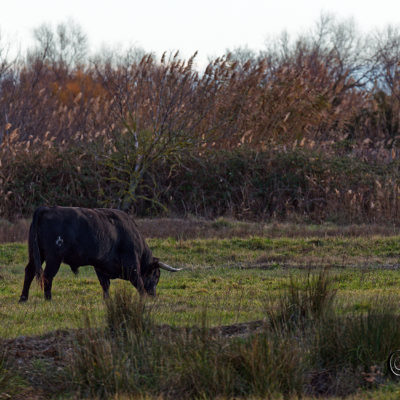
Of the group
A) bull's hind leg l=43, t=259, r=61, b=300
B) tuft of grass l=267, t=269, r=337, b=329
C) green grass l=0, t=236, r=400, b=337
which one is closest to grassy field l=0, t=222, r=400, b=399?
green grass l=0, t=236, r=400, b=337

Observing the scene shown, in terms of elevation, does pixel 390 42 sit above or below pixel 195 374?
above

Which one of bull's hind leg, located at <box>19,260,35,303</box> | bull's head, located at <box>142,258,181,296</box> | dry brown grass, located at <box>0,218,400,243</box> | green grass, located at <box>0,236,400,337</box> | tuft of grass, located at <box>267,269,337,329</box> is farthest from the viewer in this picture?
dry brown grass, located at <box>0,218,400,243</box>

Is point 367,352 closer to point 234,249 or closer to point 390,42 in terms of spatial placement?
point 234,249

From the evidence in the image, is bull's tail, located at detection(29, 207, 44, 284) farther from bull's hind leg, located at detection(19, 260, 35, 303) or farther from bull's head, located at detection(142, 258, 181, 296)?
bull's head, located at detection(142, 258, 181, 296)

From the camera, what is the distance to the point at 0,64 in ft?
72.5

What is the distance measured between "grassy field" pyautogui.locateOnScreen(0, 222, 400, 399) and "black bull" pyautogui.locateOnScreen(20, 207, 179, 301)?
0.37 m

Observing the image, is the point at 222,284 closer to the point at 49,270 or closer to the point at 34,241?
the point at 49,270

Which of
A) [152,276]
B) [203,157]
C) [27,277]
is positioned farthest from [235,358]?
[203,157]

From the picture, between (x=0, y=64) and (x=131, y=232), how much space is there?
13.4 metres

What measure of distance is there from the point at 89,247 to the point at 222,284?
8.94ft

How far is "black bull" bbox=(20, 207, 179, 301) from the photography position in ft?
32.0

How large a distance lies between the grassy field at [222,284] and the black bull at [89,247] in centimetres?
37

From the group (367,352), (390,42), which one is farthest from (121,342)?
(390,42)

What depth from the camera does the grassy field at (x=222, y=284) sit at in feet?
24.9
